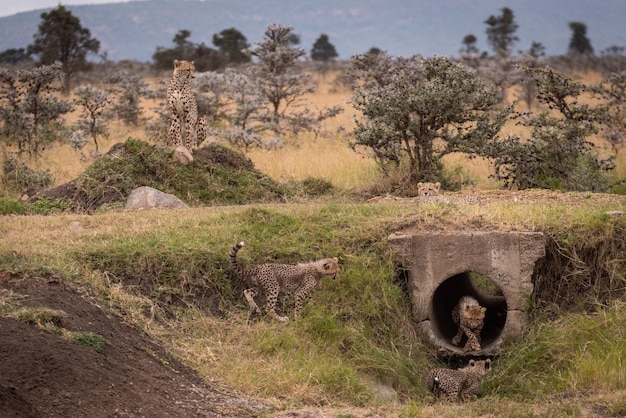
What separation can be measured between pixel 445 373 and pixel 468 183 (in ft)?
19.9

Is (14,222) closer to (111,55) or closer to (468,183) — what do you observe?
(468,183)

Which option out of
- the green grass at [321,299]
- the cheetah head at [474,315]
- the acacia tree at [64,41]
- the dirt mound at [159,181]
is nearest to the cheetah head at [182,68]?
the dirt mound at [159,181]

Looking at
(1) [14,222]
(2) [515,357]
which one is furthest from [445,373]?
(1) [14,222]

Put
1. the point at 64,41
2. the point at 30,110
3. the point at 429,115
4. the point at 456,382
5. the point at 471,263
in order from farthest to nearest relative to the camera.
Answer: the point at 64,41 → the point at 30,110 → the point at 429,115 → the point at 471,263 → the point at 456,382

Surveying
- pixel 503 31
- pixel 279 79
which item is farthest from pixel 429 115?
pixel 503 31

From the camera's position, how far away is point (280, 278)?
9469 mm

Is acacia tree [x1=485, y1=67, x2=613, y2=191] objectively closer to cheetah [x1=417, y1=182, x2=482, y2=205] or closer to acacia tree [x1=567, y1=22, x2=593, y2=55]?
cheetah [x1=417, y1=182, x2=482, y2=205]

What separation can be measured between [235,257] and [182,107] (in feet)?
17.5

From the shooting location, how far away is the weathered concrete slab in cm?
1003

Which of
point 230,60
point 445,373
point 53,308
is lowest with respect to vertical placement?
point 445,373

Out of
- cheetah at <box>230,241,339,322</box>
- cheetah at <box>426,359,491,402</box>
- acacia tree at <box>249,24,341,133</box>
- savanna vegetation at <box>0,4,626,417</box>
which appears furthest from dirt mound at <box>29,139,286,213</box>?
acacia tree at <box>249,24,341,133</box>

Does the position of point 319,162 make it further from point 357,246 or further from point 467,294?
point 357,246

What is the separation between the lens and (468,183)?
14.7 m

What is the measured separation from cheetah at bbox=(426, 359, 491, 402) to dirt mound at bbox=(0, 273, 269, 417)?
1981mm
